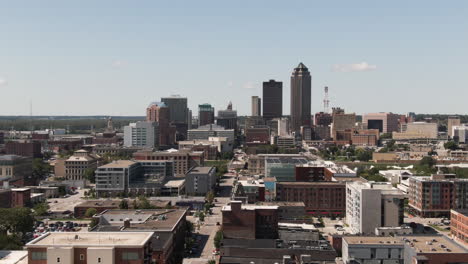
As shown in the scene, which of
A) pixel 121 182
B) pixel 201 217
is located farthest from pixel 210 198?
pixel 121 182

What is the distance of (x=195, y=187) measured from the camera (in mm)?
79000

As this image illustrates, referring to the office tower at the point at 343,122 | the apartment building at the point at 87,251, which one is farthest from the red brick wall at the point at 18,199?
the office tower at the point at 343,122

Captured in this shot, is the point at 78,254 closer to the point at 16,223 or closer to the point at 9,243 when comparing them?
the point at 9,243

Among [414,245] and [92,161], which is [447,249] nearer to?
[414,245]

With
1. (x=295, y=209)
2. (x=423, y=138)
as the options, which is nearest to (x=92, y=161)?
(x=295, y=209)

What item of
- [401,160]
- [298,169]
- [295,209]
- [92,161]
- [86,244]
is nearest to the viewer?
[86,244]

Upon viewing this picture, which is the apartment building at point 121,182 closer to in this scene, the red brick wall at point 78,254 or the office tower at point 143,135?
the red brick wall at point 78,254

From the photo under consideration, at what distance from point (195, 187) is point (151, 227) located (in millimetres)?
34704

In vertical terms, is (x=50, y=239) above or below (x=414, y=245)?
above

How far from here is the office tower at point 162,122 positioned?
512 ft

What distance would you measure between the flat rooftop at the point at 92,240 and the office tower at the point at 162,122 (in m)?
125

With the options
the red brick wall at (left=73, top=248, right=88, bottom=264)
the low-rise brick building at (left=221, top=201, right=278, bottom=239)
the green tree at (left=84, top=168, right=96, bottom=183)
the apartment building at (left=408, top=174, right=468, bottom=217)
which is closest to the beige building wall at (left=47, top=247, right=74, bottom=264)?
the red brick wall at (left=73, top=248, right=88, bottom=264)

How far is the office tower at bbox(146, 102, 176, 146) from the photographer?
6142 inches

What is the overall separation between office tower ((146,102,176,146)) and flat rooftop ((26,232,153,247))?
410 ft
